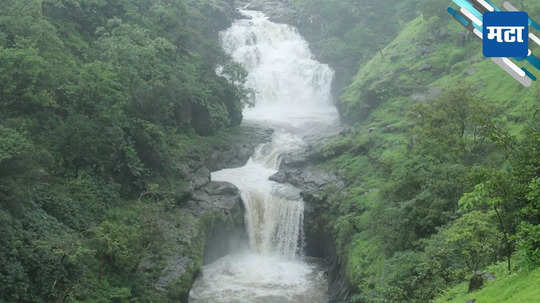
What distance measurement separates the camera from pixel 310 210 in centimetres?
3148

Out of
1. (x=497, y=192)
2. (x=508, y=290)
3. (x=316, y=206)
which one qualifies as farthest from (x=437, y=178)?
(x=316, y=206)

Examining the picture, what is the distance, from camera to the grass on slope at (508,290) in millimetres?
9727

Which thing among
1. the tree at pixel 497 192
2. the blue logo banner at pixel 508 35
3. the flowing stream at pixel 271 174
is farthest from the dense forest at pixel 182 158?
the blue logo banner at pixel 508 35

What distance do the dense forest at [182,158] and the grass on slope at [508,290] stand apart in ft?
0.28

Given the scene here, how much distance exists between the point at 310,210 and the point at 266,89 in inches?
1018

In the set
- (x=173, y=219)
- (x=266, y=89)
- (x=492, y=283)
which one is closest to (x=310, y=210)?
(x=173, y=219)

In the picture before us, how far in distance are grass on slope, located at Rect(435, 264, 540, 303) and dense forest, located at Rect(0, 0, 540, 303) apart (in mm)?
84

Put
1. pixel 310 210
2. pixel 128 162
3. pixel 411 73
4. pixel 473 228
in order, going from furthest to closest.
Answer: pixel 411 73 < pixel 310 210 < pixel 128 162 < pixel 473 228

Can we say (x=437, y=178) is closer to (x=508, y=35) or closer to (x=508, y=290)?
(x=508, y=290)

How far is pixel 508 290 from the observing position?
35.4ft

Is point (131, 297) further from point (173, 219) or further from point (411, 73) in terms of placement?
point (411, 73)

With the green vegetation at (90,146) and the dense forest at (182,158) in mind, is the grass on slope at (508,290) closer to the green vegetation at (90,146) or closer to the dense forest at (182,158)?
the dense forest at (182,158)

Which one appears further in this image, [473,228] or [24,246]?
[24,246]

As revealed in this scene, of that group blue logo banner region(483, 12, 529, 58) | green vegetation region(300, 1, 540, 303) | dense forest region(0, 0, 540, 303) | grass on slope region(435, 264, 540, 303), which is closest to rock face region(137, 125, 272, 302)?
dense forest region(0, 0, 540, 303)
